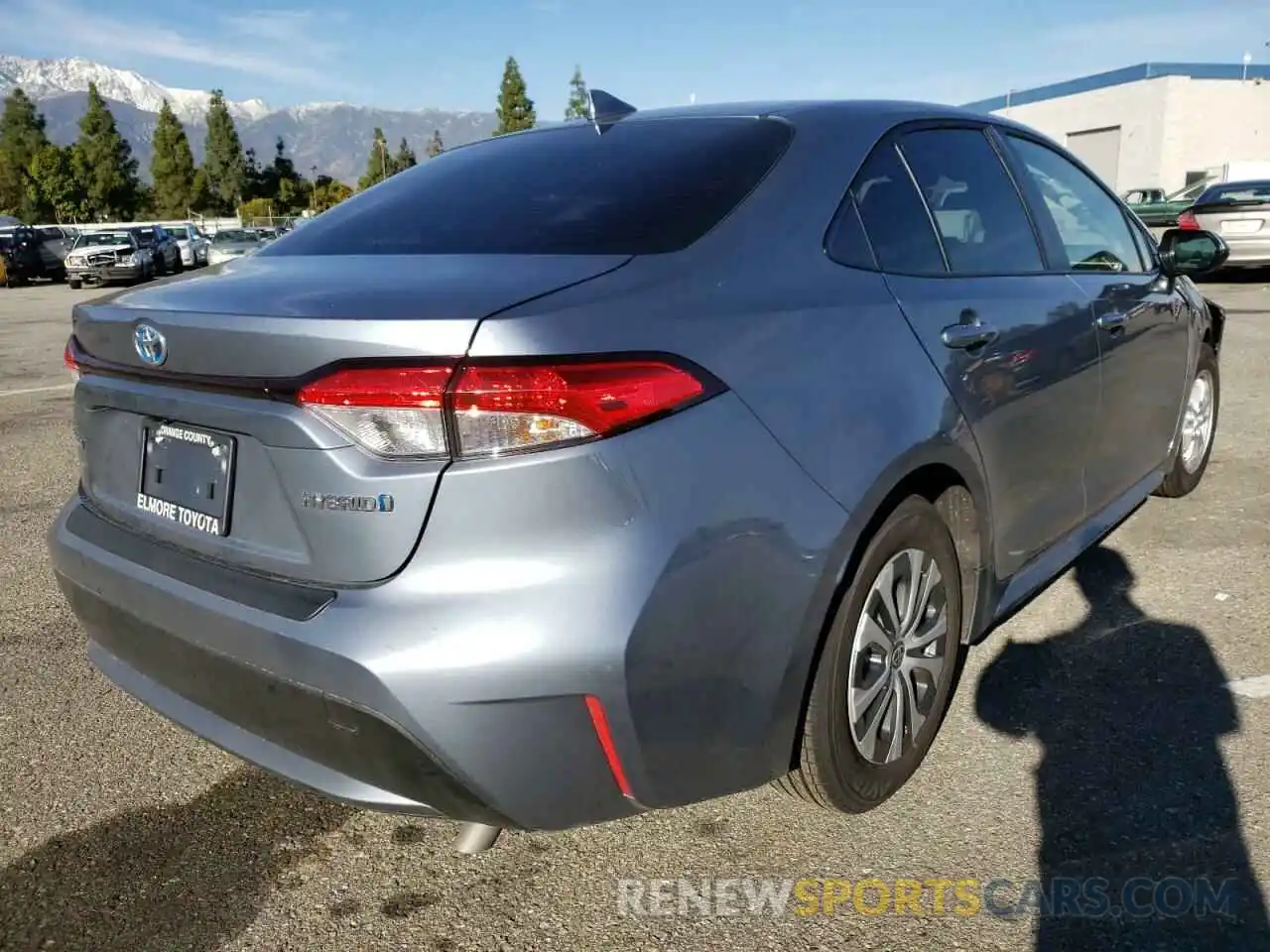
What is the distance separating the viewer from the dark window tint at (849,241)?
2.29m

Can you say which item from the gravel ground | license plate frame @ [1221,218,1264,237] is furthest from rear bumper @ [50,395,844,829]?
license plate frame @ [1221,218,1264,237]

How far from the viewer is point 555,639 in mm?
1702

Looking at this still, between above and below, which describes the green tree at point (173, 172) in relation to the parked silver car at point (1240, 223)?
above

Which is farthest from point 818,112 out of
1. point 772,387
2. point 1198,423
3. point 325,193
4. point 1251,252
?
point 325,193

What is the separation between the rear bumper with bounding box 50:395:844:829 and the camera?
170 cm

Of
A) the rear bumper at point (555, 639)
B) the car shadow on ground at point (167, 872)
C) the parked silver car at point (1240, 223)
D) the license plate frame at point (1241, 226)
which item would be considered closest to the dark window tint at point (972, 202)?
the rear bumper at point (555, 639)

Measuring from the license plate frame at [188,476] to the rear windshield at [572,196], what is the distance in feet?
1.87

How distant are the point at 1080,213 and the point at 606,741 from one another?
8.95 ft

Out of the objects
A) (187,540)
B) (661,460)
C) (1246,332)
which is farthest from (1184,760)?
(1246,332)

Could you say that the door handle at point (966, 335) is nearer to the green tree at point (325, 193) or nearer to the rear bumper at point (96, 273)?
the rear bumper at point (96, 273)

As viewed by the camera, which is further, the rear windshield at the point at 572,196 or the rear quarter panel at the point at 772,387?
the rear windshield at the point at 572,196

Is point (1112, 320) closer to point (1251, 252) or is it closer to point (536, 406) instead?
point (536, 406)

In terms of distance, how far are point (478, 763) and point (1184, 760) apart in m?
1.89

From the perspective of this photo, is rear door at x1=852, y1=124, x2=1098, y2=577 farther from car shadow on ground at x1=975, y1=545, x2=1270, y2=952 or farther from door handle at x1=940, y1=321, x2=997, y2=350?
car shadow on ground at x1=975, y1=545, x2=1270, y2=952
